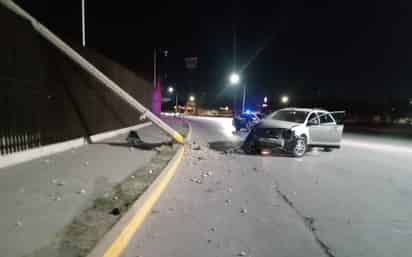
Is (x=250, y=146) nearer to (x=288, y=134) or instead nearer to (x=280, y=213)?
(x=288, y=134)

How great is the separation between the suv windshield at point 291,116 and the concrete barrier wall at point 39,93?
8.12m

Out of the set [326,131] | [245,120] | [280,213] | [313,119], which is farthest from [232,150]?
[245,120]

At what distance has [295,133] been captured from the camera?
12.2 m

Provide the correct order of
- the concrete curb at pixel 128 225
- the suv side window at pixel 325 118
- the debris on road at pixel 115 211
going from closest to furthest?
the concrete curb at pixel 128 225, the debris on road at pixel 115 211, the suv side window at pixel 325 118

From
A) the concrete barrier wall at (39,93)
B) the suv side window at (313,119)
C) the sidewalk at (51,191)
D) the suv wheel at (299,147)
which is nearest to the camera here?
the sidewalk at (51,191)

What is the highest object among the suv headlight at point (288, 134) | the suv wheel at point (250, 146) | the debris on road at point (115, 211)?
the suv headlight at point (288, 134)

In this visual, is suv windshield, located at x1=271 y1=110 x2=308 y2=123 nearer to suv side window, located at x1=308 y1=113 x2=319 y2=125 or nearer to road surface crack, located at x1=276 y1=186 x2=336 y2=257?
suv side window, located at x1=308 y1=113 x2=319 y2=125

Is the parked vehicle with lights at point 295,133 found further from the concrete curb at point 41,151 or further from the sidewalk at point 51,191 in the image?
the concrete curb at point 41,151

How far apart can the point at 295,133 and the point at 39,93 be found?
9.00 meters

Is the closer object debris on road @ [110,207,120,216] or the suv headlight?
debris on road @ [110,207,120,216]

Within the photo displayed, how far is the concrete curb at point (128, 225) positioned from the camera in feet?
12.7

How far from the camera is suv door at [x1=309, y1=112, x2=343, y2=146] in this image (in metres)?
13.3

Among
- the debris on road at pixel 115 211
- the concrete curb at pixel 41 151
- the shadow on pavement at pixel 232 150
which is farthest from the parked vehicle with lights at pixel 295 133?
the debris on road at pixel 115 211

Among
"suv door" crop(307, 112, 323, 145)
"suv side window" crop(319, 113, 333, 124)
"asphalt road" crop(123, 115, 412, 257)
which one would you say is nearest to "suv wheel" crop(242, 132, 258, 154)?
"suv door" crop(307, 112, 323, 145)
